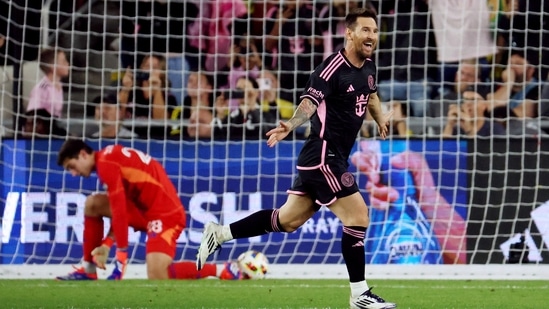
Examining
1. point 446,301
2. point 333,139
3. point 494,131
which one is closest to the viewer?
point 333,139

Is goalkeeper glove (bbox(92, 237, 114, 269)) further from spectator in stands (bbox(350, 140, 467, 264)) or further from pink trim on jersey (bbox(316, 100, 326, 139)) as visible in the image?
pink trim on jersey (bbox(316, 100, 326, 139))

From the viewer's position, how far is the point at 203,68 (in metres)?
14.1

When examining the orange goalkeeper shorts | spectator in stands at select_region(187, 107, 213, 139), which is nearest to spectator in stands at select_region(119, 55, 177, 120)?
spectator in stands at select_region(187, 107, 213, 139)

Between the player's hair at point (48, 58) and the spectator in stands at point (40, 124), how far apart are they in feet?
1.55

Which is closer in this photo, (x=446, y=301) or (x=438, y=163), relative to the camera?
(x=446, y=301)

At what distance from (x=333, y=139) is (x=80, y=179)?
17.9 feet

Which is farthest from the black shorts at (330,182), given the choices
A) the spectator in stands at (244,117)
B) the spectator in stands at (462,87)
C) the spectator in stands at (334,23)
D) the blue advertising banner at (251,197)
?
the spectator in stands at (334,23)

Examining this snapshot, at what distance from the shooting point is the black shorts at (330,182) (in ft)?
24.0

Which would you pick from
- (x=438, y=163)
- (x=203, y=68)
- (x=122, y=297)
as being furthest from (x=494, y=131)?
(x=122, y=297)

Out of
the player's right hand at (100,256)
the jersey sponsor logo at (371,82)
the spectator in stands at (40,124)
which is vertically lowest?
the player's right hand at (100,256)

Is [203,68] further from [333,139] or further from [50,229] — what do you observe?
[333,139]

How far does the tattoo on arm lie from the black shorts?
1.38ft

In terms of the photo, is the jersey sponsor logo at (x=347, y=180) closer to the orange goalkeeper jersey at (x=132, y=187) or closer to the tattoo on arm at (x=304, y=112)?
the tattoo on arm at (x=304, y=112)

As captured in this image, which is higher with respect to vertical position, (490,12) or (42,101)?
(490,12)
